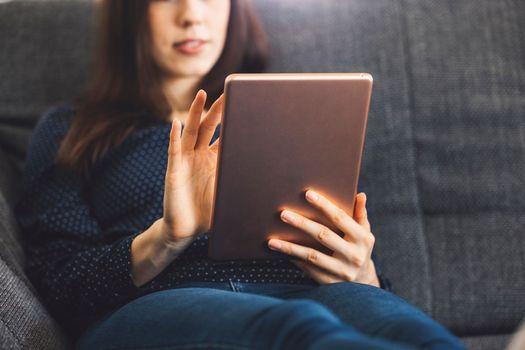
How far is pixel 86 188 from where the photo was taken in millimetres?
1279

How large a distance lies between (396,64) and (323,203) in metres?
0.61

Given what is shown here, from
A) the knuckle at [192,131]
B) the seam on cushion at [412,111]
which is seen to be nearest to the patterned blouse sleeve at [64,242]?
the knuckle at [192,131]

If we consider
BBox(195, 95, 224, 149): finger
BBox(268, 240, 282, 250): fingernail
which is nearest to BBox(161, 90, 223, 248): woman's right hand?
BBox(195, 95, 224, 149): finger

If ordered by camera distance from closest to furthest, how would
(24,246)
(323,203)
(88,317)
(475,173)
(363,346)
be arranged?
(363,346) → (323,203) → (88,317) → (24,246) → (475,173)

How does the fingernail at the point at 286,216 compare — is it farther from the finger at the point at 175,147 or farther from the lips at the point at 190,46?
the lips at the point at 190,46

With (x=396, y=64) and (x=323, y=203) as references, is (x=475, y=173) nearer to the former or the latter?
(x=396, y=64)

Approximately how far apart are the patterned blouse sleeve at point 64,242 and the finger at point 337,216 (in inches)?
12.0

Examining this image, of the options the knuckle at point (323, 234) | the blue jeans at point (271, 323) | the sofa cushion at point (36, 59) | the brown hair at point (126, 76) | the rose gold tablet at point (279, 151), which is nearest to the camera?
the blue jeans at point (271, 323)

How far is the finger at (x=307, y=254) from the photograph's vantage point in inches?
37.2

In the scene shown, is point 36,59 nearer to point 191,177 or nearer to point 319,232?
point 191,177

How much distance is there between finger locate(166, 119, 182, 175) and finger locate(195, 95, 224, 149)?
0.05 metres

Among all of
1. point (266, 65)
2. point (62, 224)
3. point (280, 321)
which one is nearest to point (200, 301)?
point (280, 321)

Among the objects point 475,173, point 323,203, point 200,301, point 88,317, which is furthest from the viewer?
point 475,173

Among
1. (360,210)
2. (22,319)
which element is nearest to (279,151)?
(360,210)
